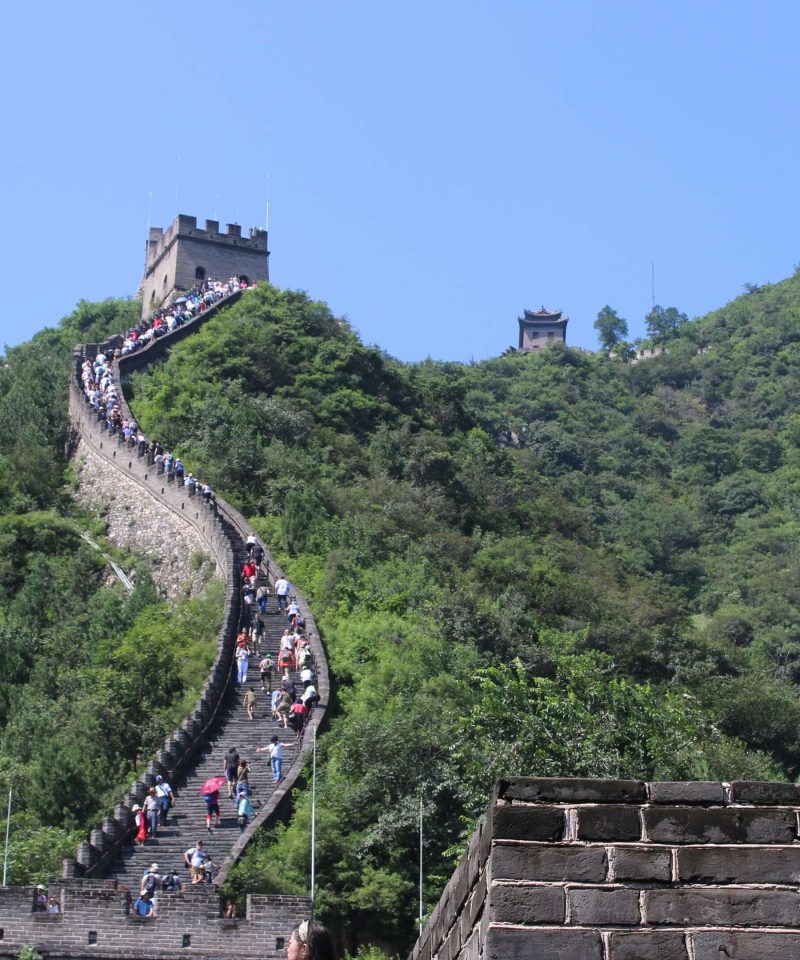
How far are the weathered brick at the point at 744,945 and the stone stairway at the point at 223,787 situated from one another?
18.3 meters

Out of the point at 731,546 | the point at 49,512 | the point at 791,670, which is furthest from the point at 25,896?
the point at 731,546

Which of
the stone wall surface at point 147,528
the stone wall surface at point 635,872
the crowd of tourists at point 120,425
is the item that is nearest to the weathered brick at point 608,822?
the stone wall surface at point 635,872

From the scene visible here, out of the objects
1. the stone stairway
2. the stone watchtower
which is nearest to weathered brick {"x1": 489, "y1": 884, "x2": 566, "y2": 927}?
the stone stairway

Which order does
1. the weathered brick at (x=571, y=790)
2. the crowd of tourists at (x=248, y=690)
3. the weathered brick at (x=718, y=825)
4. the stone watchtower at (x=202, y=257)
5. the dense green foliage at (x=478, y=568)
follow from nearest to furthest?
1. the weathered brick at (x=571, y=790)
2. the weathered brick at (x=718, y=825)
3. the crowd of tourists at (x=248, y=690)
4. the dense green foliage at (x=478, y=568)
5. the stone watchtower at (x=202, y=257)

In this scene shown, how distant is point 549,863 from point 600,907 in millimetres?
202

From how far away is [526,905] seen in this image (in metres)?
5.93

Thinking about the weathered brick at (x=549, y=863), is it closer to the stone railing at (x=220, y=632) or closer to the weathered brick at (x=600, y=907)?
the weathered brick at (x=600, y=907)

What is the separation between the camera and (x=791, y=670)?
5788cm

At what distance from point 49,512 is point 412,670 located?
19.0 m

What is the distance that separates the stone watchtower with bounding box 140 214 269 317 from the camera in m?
76.1

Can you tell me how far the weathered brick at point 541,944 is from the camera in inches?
230

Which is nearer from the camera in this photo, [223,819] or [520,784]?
[520,784]

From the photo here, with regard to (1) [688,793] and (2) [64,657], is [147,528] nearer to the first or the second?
(2) [64,657]

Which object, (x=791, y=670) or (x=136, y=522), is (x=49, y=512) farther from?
(x=791, y=670)
